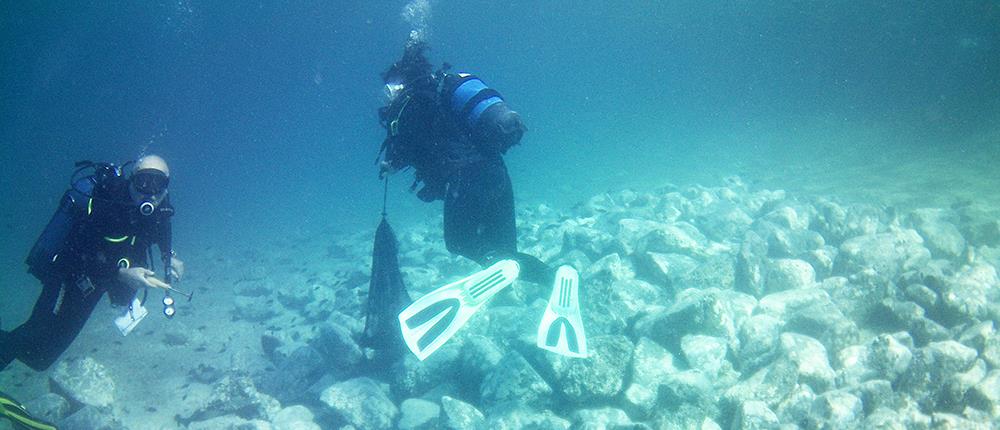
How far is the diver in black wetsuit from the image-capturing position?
4.62m

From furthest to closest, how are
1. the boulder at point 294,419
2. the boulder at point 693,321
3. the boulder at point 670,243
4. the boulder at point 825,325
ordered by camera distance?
the boulder at point 670,243 → the boulder at point 294,419 → the boulder at point 693,321 → the boulder at point 825,325

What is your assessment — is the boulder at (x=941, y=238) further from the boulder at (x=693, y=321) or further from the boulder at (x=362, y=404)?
the boulder at (x=362, y=404)

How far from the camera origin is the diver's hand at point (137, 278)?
4.83 metres

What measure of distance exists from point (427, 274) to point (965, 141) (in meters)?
31.2

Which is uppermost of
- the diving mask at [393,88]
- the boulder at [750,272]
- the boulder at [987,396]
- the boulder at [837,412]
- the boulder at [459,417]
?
the diving mask at [393,88]

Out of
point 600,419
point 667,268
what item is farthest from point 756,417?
point 667,268

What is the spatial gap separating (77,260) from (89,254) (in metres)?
0.13

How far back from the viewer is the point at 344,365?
7.07 meters

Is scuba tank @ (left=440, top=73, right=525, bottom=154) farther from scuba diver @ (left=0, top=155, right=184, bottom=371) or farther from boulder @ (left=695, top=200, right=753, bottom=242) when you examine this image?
boulder @ (left=695, top=200, right=753, bottom=242)

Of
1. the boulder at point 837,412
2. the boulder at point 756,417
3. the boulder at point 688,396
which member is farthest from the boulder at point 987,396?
the boulder at point 688,396

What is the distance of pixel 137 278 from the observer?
486 centimetres

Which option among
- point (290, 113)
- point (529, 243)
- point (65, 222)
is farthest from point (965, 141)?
point (290, 113)

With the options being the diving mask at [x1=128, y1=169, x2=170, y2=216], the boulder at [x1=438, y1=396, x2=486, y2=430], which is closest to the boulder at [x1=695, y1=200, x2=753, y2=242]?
the boulder at [x1=438, y1=396, x2=486, y2=430]

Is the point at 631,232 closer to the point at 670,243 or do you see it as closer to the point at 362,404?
the point at 670,243
